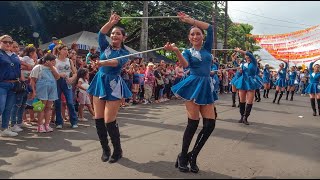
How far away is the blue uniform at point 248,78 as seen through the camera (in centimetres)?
942

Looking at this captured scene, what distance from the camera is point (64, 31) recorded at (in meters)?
25.7

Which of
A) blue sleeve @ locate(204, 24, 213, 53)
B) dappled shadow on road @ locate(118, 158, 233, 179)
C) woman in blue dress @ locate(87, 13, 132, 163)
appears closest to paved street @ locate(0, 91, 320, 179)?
dappled shadow on road @ locate(118, 158, 233, 179)

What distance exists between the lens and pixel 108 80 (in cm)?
509

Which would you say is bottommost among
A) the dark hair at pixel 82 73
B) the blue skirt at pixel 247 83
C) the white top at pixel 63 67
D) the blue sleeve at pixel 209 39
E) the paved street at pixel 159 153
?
the paved street at pixel 159 153

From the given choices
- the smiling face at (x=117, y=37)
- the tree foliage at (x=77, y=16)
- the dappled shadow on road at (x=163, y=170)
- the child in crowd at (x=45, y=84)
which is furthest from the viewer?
the tree foliage at (x=77, y=16)

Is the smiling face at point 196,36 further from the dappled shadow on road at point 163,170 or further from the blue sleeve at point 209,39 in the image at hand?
the dappled shadow on road at point 163,170

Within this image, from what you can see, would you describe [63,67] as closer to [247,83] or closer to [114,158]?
[114,158]

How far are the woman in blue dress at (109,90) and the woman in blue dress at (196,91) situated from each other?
2.82 ft

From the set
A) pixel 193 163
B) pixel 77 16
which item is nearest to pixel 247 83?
pixel 193 163

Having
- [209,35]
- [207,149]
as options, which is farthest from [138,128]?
[209,35]

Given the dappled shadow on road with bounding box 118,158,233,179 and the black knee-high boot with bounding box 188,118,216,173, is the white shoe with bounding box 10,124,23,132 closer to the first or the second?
the dappled shadow on road with bounding box 118,158,233,179

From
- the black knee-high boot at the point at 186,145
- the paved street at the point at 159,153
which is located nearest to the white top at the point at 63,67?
the paved street at the point at 159,153

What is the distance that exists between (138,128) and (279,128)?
11.7ft

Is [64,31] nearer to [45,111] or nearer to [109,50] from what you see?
[45,111]
